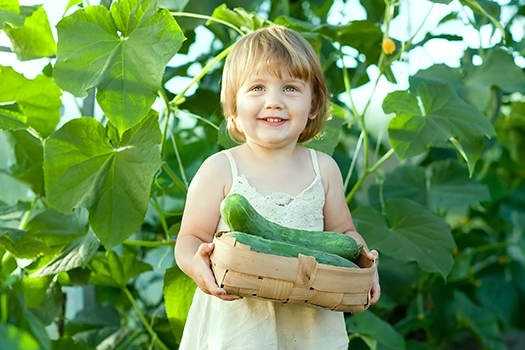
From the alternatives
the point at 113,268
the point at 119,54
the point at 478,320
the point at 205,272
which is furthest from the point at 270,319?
the point at 478,320

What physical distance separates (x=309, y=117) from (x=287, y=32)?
15 cm

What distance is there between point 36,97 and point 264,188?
59 cm

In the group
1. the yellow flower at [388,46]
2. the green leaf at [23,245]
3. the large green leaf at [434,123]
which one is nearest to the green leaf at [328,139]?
the large green leaf at [434,123]

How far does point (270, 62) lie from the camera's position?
45.4 inches

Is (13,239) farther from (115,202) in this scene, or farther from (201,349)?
(201,349)

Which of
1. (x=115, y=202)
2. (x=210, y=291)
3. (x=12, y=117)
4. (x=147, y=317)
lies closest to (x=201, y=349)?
(x=210, y=291)

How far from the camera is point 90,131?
4.51 ft

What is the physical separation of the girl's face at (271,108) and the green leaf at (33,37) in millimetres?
Answer: 514

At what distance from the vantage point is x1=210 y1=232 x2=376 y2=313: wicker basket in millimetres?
984

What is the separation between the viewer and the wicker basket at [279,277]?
3.23 feet

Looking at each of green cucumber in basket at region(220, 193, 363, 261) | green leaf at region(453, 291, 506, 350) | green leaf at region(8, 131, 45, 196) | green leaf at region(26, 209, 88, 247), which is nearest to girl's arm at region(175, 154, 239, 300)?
green cucumber in basket at region(220, 193, 363, 261)

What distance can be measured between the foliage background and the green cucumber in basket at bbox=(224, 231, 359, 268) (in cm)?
27

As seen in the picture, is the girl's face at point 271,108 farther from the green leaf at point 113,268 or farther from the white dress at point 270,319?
the green leaf at point 113,268

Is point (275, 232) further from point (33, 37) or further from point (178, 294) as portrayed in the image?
point (33, 37)
